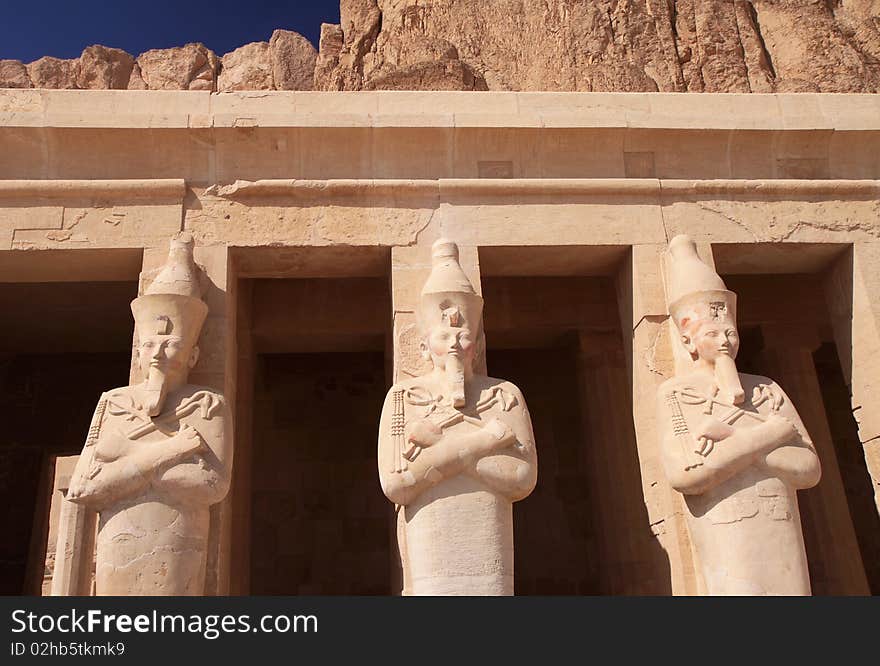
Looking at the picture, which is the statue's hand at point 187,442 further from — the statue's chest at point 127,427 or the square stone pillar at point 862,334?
the square stone pillar at point 862,334

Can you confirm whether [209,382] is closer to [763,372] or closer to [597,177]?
[597,177]

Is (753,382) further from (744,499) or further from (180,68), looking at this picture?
(180,68)

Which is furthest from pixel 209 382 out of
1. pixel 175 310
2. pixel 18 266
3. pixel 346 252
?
pixel 18 266

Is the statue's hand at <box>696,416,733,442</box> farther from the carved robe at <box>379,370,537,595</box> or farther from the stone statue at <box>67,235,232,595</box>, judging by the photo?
the stone statue at <box>67,235,232,595</box>

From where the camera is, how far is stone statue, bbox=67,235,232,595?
13.1 ft

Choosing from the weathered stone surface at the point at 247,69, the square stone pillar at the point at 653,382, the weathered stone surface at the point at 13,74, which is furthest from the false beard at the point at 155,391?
the weathered stone surface at the point at 13,74

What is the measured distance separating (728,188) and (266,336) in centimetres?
371

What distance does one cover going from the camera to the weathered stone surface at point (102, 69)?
1296 centimetres

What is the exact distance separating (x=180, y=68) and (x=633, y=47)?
7403 mm

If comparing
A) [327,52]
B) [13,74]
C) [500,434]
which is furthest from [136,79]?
[500,434]

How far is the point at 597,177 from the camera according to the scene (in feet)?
18.2

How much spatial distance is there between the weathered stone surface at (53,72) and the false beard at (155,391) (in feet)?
34.3

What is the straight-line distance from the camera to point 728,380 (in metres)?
4.46

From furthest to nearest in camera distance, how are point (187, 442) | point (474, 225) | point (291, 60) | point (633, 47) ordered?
point (291, 60)
point (633, 47)
point (474, 225)
point (187, 442)
